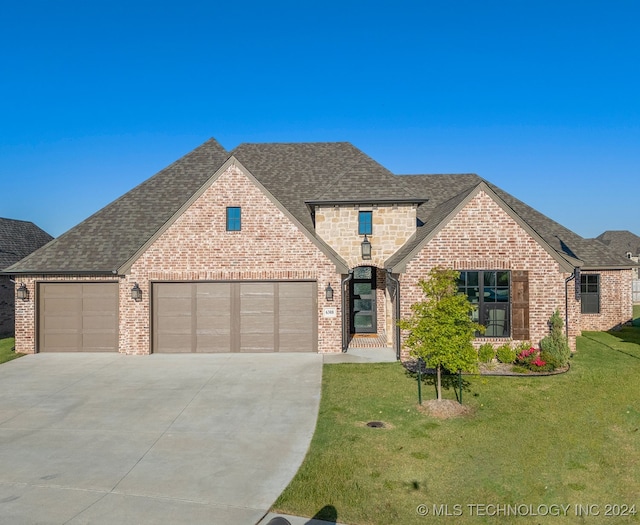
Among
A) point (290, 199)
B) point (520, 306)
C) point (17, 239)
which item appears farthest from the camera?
point (17, 239)

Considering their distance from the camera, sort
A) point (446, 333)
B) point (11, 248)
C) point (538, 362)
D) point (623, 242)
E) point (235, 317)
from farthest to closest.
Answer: point (623, 242), point (11, 248), point (235, 317), point (538, 362), point (446, 333)

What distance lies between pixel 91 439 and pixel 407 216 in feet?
43.9

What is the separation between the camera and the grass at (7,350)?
15102 mm

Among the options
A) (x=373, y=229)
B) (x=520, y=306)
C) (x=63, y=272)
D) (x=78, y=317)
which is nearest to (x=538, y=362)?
(x=520, y=306)

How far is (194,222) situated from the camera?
15352 millimetres

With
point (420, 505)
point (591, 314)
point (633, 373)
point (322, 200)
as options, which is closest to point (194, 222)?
point (322, 200)

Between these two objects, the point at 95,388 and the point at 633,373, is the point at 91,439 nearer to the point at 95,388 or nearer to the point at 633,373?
the point at 95,388

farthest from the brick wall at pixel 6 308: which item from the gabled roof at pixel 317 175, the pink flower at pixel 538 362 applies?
the pink flower at pixel 538 362

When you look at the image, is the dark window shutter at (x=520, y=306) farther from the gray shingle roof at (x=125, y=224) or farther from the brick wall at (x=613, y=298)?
the gray shingle roof at (x=125, y=224)

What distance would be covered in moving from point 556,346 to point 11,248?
2735cm

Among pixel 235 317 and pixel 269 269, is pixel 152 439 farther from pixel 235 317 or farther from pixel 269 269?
pixel 269 269

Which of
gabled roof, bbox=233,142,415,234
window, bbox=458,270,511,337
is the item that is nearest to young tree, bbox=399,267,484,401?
window, bbox=458,270,511,337

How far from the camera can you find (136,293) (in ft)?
49.6

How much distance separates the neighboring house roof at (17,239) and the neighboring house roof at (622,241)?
74009 mm
